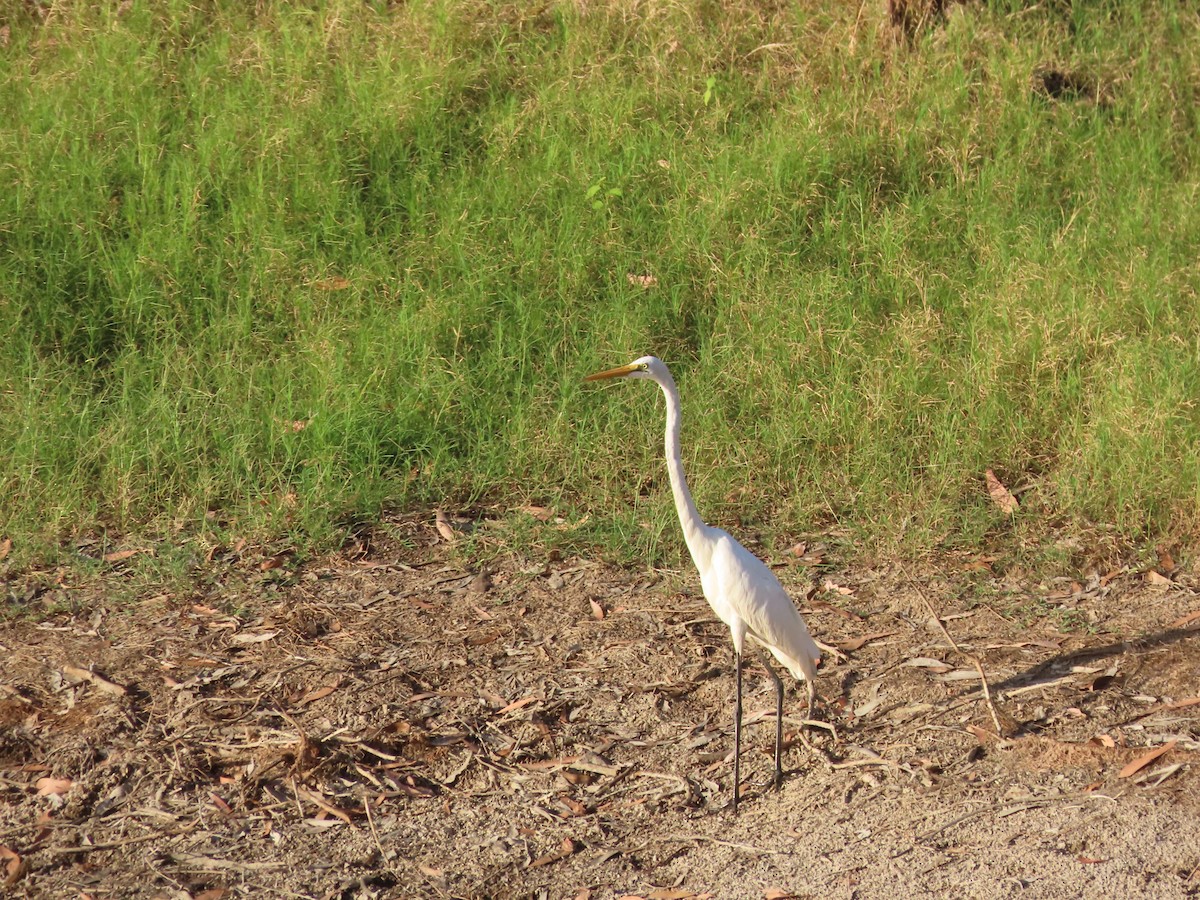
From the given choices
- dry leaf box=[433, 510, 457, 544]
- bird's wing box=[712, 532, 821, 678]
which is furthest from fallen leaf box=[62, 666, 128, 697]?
bird's wing box=[712, 532, 821, 678]

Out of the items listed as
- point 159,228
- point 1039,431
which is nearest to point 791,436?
point 1039,431

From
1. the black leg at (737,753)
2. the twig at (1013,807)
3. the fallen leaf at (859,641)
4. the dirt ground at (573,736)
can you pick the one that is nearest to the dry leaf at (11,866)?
the dirt ground at (573,736)

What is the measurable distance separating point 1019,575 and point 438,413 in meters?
2.43

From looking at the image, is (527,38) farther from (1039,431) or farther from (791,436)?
(1039,431)

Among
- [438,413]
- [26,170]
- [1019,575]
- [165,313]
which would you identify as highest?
[26,170]

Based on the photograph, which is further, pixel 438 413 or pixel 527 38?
pixel 527 38

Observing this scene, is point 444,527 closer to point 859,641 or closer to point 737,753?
point 859,641

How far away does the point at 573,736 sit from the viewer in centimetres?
409

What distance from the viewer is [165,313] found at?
598 centimetres

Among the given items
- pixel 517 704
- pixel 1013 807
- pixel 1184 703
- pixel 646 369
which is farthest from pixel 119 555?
pixel 1184 703

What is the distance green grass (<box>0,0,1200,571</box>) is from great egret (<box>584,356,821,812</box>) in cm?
96

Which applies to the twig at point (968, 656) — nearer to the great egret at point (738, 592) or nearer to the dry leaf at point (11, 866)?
the great egret at point (738, 592)

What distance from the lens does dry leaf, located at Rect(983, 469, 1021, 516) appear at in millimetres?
5113

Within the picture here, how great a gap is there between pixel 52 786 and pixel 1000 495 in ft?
11.6
